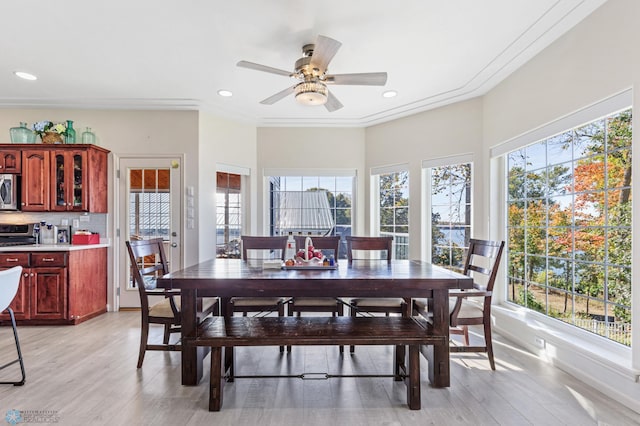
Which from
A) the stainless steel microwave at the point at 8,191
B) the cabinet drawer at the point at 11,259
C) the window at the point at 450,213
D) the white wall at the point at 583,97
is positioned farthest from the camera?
the window at the point at 450,213

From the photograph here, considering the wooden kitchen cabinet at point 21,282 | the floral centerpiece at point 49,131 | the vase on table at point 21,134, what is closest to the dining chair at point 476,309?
the wooden kitchen cabinet at point 21,282

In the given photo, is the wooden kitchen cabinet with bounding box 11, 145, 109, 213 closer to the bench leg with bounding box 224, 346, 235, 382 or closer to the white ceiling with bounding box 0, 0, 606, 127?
the white ceiling with bounding box 0, 0, 606, 127

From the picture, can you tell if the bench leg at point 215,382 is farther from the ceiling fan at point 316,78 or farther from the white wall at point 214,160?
the white wall at point 214,160

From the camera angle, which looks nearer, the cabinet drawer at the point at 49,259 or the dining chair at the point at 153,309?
the dining chair at the point at 153,309

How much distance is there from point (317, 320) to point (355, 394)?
1.77 ft

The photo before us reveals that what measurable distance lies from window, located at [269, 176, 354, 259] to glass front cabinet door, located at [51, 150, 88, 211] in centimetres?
235

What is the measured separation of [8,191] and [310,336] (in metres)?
4.18

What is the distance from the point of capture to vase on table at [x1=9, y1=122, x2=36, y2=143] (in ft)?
13.1

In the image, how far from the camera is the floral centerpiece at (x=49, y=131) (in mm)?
3998

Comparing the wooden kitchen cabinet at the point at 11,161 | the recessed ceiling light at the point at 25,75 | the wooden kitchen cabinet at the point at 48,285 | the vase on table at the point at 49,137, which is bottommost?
the wooden kitchen cabinet at the point at 48,285

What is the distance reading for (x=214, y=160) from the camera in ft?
14.8

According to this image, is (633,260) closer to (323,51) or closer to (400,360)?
(400,360)

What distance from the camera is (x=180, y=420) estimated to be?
1.92 meters

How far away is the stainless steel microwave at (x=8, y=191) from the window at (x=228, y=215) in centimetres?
230
